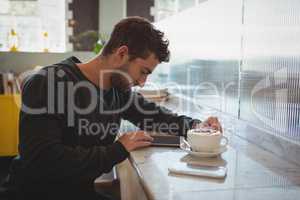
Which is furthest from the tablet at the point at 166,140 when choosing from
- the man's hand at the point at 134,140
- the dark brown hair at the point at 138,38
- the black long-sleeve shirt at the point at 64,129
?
the dark brown hair at the point at 138,38

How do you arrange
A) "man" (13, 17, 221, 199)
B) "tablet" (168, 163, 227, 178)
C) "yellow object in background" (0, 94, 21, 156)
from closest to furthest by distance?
"tablet" (168, 163, 227, 178), "man" (13, 17, 221, 199), "yellow object in background" (0, 94, 21, 156)

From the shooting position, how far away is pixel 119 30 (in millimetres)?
1109

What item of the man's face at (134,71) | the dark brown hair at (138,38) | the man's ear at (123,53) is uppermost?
the dark brown hair at (138,38)

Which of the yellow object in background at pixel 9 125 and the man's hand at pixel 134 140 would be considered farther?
the yellow object in background at pixel 9 125

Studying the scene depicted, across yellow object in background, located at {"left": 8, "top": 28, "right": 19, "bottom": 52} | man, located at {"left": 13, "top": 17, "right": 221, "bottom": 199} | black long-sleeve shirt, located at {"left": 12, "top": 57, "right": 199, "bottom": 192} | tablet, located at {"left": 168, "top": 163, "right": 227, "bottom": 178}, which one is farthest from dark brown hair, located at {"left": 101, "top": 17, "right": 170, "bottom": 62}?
yellow object in background, located at {"left": 8, "top": 28, "right": 19, "bottom": 52}

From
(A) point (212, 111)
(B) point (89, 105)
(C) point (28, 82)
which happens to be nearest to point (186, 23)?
(A) point (212, 111)

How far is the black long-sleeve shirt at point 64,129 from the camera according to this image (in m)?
0.90

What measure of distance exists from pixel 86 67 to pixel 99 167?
0.39 metres

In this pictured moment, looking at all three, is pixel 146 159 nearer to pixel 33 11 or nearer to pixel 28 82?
pixel 28 82

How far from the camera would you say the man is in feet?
A: 2.99

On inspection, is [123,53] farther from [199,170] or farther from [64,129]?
[199,170]

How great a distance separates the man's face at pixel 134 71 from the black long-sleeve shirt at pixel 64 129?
79 millimetres

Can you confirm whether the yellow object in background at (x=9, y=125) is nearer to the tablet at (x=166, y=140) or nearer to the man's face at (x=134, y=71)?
the man's face at (x=134, y=71)

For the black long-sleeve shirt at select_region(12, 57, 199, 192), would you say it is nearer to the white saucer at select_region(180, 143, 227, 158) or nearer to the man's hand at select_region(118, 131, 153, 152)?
the man's hand at select_region(118, 131, 153, 152)
